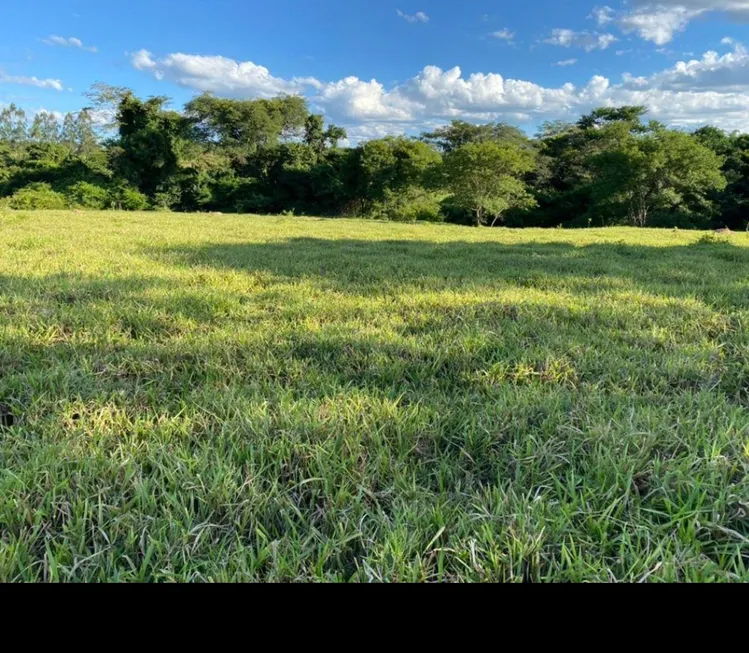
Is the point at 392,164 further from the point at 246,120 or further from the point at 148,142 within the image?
the point at 148,142

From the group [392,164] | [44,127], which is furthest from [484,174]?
[44,127]

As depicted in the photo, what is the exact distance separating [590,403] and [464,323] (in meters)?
1.11

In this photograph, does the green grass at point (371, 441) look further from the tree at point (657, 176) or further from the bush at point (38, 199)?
the tree at point (657, 176)

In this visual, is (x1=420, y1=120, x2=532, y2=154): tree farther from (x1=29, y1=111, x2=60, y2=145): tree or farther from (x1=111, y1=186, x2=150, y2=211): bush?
(x1=29, y1=111, x2=60, y2=145): tree

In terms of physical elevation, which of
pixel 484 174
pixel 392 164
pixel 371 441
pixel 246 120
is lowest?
pixel 371 441

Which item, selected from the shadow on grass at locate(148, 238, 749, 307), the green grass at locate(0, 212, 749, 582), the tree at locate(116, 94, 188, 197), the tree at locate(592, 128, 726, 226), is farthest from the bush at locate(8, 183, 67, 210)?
the tree at locate(592, 128, 726, 226)

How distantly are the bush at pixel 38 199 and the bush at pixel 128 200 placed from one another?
2522 millimetres

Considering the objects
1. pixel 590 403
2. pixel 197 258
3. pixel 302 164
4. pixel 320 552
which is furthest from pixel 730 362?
pixel 302 164

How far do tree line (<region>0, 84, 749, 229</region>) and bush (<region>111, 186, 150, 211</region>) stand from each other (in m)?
0.07

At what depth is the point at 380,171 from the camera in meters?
29.4

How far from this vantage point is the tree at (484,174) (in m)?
21.4

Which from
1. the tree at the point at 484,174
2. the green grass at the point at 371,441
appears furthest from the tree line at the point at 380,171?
the green grass at the point at 371,441

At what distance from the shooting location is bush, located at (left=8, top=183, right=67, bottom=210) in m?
21.9

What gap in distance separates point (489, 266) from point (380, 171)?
25860mm
